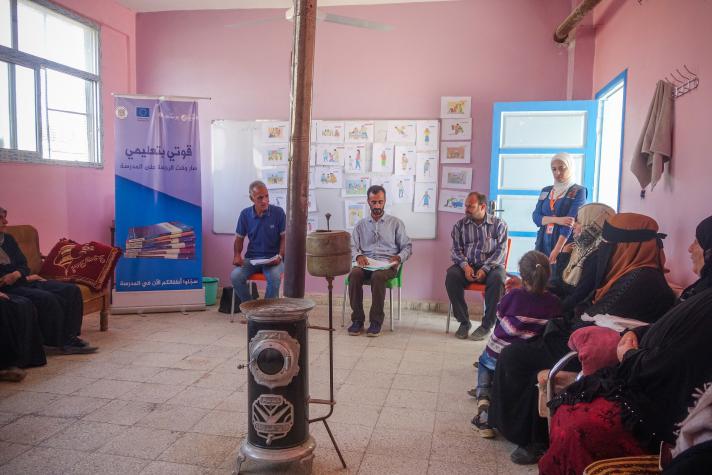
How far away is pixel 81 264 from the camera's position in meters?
4.25

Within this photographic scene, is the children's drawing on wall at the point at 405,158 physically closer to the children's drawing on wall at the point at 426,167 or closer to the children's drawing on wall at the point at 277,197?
the children's drawing on wall at the point at 426,167

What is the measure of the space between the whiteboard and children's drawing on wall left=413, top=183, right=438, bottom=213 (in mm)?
55

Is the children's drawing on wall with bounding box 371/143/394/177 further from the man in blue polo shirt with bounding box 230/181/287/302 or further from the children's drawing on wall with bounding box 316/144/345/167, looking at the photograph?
the man in blue polo shirt with bounding box 230/181/287/302

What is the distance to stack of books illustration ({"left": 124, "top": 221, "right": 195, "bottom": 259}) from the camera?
4.91m

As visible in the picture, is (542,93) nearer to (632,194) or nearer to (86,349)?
(632,194)

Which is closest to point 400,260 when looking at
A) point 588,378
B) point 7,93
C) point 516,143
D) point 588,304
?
point 516,143

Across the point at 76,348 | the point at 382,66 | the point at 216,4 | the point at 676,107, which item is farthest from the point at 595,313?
the point at 216,4

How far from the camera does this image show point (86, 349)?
3.81 m

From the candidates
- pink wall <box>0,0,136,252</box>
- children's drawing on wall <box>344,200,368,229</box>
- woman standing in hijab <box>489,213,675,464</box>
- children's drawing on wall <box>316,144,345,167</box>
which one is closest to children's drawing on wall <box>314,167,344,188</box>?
children's drawing on wall <box>316,144,345,167</box>

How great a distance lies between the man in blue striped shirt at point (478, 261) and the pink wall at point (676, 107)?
1066 millimetres

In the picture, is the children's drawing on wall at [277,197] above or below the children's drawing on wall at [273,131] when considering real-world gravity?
below

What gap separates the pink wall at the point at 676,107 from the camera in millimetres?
2619

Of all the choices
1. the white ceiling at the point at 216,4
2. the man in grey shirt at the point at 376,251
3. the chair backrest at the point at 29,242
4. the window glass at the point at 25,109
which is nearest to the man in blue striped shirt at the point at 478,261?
the man in grey shirt at the point at 376,251

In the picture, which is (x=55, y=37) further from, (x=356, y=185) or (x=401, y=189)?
(x=401, y=189)
